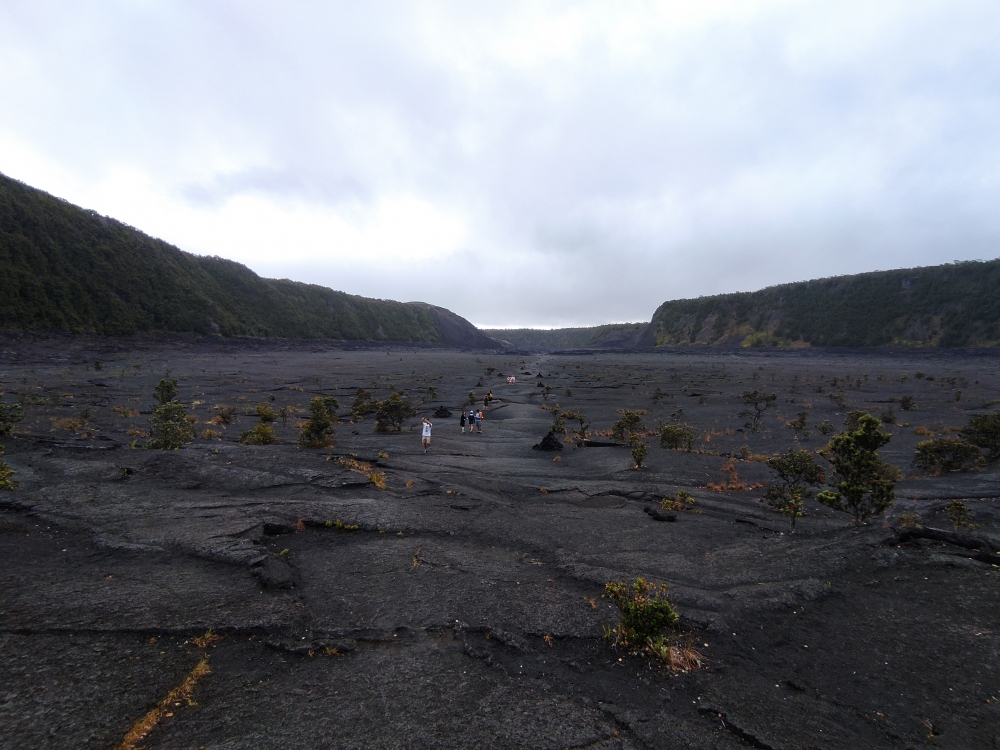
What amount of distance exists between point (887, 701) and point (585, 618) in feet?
10.9

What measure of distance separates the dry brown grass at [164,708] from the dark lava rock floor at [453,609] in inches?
3.3

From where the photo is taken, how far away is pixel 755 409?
100 ft

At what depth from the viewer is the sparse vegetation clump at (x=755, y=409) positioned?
25.0 metres

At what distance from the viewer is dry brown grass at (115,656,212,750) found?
4082mm

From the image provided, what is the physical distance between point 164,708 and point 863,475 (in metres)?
12.8

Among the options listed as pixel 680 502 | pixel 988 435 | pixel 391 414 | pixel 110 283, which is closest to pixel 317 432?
pixel 391 414

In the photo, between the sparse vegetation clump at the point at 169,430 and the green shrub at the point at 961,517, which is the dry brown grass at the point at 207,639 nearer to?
the sparse vegetation clump at the point at 169,430

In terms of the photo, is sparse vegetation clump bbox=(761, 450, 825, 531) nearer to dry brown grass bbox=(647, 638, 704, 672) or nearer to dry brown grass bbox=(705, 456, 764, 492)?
dry brown grass bbox=(705, 456, 764, 492)

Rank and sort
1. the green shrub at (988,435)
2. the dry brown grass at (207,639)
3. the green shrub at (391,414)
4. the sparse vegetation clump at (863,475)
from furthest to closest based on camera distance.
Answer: the green shrub at (391,414), the green shrub at (988,435), the sparse vegetation clump at (863,475), the dry brown grass at (207,639)

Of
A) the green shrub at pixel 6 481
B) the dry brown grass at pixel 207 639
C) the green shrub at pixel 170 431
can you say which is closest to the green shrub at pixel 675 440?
the dry brown grass at pixel 207 639

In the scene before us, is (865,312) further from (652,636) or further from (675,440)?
(652,636)

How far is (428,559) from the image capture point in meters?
8.13

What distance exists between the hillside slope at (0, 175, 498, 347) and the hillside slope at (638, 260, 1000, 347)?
9404 centimetres

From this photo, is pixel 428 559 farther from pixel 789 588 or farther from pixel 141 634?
pixel 789 588
